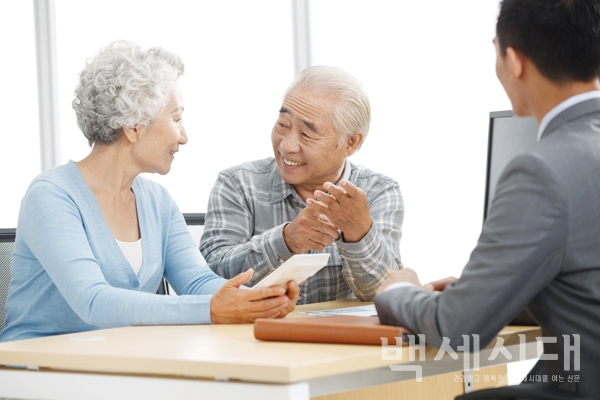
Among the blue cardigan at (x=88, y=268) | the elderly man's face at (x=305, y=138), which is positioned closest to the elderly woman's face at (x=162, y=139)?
the blue cardigan at (x=88, y=268)

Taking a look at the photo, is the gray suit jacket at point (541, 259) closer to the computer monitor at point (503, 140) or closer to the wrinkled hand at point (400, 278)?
the wrinkled hand at point (400, 278)

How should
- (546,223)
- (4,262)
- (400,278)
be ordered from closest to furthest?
(546,223)
(400,278)
(4,262)

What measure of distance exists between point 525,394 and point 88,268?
104 centimetres

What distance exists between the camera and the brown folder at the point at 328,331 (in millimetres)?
1225

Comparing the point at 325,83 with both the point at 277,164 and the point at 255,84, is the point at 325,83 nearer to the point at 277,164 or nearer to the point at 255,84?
the point at 277,164

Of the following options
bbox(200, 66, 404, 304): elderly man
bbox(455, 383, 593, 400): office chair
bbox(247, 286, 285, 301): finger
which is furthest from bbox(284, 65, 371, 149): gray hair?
bbox(455, 383, 593, 400): office chair

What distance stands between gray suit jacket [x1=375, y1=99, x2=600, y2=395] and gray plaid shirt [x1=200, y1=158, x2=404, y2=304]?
0.96m

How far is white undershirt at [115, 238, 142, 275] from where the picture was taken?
2014 mm

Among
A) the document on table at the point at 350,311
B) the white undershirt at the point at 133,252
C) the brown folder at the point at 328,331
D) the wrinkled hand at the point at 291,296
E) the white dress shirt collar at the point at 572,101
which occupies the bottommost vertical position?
the document on table at the point at 350,311

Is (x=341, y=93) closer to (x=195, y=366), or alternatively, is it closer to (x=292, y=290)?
(x=292, y=290)

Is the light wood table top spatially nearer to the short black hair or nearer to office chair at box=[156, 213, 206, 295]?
the short black hair

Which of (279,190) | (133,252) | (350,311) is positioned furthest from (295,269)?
(279,190)

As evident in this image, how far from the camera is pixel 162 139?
2.13 metres

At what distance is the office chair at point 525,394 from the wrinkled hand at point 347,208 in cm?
89
